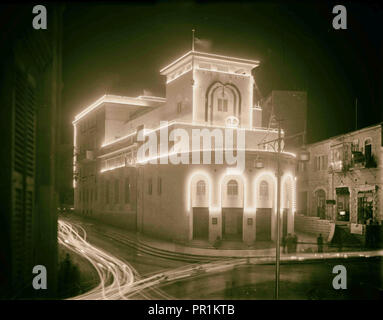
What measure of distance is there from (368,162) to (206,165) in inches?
550

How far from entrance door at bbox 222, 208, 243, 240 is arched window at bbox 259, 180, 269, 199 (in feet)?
8.60

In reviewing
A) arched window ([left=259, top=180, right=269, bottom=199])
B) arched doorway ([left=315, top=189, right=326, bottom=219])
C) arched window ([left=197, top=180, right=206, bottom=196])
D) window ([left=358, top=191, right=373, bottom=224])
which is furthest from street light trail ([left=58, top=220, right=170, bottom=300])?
arched doorway ([left=315, top=189, right=326, bottom=219])

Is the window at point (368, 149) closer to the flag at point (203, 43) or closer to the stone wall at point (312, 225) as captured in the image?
the stone wall at point (312, 225)

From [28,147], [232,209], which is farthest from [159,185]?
[28,147]

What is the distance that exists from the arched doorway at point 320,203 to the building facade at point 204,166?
22.7 feet

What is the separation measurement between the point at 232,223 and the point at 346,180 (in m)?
12.0

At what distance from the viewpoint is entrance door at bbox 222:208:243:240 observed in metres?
36.3

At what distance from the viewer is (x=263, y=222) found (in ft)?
118

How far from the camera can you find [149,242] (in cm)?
3312

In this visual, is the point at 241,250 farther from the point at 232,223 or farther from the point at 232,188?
the point at 232,223

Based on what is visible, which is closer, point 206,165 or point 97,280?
point 97,280

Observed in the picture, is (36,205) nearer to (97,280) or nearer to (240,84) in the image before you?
(97,280)
